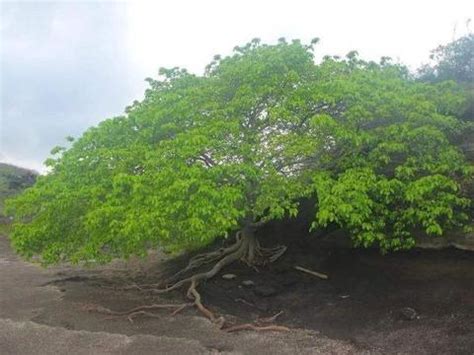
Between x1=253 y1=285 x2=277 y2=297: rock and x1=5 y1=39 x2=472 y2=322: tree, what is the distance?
1.97 metres

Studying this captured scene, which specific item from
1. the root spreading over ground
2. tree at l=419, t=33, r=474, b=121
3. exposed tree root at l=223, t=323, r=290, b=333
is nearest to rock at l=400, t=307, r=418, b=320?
exposed tree root at l=223, t=323, r=290, b=333

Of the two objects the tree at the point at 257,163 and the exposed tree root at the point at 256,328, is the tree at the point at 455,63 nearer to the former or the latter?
the tree at the point at 257,163

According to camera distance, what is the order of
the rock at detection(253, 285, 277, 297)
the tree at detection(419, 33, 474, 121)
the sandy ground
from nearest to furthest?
the sandy ground < the rock at detection(253, 285, 277, 297) < the tree at detection(419, 33, 474, 121)

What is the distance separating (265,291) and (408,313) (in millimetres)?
5819

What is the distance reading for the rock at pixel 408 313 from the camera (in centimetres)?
1582

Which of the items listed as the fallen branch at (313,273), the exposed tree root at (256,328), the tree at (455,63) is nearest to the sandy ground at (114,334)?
the exposed tree root at (256,328)

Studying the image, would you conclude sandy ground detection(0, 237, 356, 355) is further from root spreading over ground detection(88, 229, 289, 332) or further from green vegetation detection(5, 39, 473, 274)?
green vegetation detection(5, 39, 473, 274)

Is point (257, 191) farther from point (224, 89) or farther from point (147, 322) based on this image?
point (147, 322)

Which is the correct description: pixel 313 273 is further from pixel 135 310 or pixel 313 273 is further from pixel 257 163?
pixel 135 310

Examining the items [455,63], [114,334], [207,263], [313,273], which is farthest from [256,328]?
[455,63]

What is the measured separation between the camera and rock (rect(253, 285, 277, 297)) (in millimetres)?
19953

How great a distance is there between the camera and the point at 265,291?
65.6ft

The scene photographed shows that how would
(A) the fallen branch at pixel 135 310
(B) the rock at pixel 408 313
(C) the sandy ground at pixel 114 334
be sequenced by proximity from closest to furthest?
1. (C) the sandy ground at pixel 114 334
2. (B) the rock at pixel 408 313
3. (A) the fallen branch at pixel 135 310

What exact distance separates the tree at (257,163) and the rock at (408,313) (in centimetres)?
257
